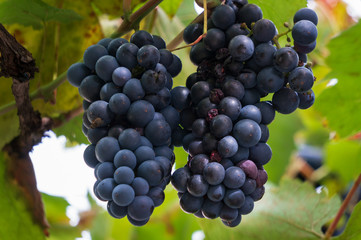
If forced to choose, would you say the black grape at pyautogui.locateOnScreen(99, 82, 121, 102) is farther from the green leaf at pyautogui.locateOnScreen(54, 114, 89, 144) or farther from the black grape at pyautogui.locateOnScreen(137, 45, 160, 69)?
the green leaf at pyautogui.locateOnScreen(54, 114, 89, 144)

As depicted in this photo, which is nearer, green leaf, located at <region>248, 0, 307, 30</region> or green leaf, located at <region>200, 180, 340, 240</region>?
green leaf, located at <region>248, 0, 307, 30</region>

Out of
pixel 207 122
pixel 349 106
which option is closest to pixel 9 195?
pixel 207 122

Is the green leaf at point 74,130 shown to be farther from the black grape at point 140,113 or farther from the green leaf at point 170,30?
the black grape at point 140,113

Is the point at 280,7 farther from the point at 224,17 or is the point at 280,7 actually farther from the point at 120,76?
the point at 120,76

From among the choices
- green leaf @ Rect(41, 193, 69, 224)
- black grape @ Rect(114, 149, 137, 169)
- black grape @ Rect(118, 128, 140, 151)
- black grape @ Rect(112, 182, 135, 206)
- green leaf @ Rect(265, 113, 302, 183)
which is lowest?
green leaf @ Rect(41, 193, 69, 224)

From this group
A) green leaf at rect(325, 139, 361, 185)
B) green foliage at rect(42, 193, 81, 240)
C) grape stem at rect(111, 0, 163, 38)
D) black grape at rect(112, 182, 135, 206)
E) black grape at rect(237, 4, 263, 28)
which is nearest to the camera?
black grape at rect(112, 182, 135, 206)

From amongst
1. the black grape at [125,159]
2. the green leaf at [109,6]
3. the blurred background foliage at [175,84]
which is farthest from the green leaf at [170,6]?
the black grape at [125,159]

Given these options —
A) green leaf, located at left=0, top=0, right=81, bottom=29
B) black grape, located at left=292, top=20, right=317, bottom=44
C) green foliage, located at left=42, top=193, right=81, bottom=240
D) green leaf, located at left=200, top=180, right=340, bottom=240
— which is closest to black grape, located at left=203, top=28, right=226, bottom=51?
black grape, located at left=292, top=20, right=317, bottom=44
